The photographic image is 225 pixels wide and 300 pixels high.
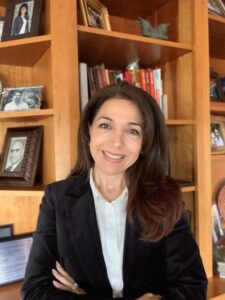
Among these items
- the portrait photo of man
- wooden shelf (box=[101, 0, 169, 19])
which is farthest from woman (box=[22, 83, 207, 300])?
wooden shelf (box=[101, 0, 169, 19])

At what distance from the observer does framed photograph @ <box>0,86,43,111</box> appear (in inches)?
55.6

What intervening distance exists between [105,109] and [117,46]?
518mm

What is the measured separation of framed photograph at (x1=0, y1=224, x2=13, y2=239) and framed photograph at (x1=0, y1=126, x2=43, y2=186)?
0.32 m

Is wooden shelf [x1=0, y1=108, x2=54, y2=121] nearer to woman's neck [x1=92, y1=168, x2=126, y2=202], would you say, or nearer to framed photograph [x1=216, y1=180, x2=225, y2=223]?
woman's neck [x1=92, y1=168, x2=126, y2=202]

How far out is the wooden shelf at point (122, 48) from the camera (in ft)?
4.57

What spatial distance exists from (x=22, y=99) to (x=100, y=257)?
2.63 ft

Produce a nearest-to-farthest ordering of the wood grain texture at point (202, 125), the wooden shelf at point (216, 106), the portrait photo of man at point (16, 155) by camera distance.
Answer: the portrait photo of man at point (16, 155), the wood grain texture at point (202, 125), the wooden shelf at point (216, 106)

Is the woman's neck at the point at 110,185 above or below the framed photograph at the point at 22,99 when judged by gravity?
below

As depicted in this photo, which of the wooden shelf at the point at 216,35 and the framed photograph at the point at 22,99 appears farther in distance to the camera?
the wooden shelf at the point at 216,35

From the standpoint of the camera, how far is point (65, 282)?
1079 mm

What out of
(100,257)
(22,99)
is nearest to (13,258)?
(100,257)

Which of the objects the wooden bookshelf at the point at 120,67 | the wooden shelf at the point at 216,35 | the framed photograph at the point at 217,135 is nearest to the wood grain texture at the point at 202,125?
the wooden bookshelf at the point at 120,67

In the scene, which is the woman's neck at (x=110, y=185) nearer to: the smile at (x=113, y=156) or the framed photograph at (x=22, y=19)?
the smile at (x=113, y=156)

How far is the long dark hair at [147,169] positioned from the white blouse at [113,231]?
5 cm
